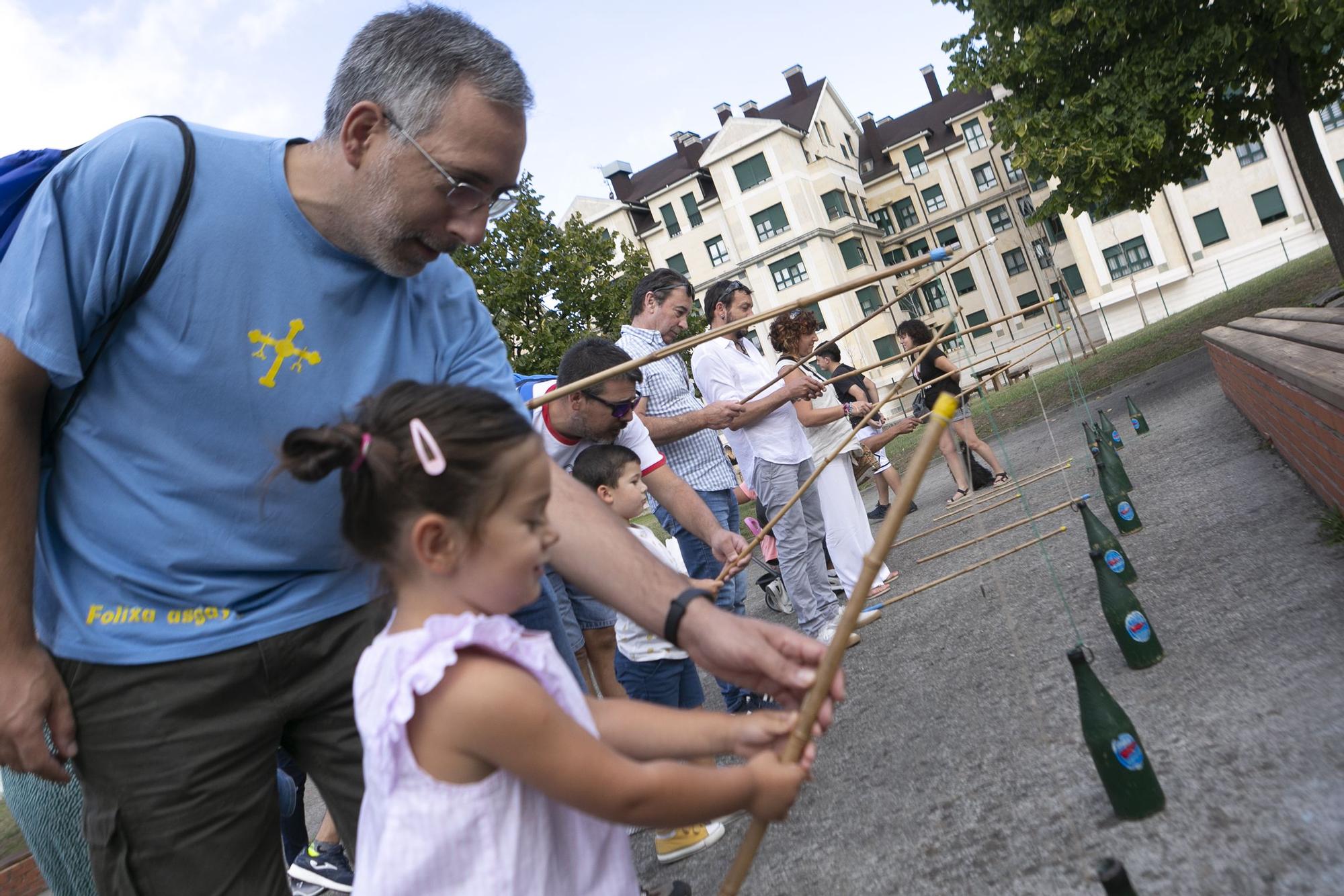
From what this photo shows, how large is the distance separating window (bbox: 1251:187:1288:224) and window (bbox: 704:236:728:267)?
22537 mm

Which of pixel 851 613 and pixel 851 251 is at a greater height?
pixel 851 251

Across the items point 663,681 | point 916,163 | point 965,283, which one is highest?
point 916,163

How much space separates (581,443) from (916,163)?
55.9m

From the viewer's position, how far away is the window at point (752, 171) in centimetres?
5047

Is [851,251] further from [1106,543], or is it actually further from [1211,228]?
[1106,543]

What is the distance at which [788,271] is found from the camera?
50844 millimetres

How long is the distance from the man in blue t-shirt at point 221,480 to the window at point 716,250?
50787mm

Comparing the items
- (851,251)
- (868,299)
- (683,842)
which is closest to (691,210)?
(851,251)

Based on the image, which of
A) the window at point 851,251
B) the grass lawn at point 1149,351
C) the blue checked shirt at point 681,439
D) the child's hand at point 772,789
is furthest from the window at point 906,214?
the child's hand at point 772,789

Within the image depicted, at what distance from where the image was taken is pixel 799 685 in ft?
6.65

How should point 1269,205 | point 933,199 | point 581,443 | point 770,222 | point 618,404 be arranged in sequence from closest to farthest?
point 618,404 < point 581,443 < point 1269,205 < point 770,222 < point 933,199

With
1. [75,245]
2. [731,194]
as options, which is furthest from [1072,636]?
[731,194]

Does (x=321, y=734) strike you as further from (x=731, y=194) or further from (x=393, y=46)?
(x=731, y=194)

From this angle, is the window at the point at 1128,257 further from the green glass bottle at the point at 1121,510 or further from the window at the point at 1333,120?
the green glass bottle at the point at 1121,510
